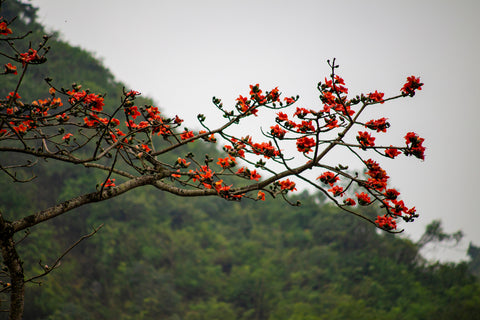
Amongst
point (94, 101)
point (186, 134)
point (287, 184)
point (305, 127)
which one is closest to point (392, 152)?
A: point (305, 127)

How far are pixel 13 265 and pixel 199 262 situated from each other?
1864 cm

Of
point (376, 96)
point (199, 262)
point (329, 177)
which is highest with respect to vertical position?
point (199, 262)

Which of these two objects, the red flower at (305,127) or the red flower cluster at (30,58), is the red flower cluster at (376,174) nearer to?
the red flower at (305,127)

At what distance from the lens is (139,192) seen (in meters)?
21.8

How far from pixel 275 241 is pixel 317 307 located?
6531 mm

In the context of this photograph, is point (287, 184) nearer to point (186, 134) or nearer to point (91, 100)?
point (186, 134)

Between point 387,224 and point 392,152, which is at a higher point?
point 392,152

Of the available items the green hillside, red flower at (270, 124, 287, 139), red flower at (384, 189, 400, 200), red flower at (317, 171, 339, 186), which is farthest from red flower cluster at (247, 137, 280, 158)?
the green hillside

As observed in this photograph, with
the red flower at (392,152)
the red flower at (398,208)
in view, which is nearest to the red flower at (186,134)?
the red flower at (392,152)

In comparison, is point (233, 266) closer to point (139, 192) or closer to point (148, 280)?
point (148, 280)

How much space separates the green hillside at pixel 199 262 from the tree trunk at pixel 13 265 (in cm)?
1240

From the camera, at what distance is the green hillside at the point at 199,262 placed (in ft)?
51.0

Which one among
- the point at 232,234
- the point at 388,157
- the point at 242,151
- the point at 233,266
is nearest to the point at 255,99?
the point at 242,151

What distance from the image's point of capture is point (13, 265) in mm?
2119
